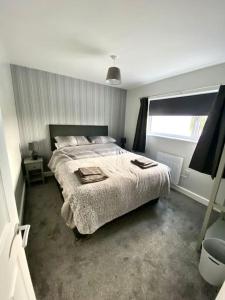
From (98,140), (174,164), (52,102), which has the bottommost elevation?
(174,164)

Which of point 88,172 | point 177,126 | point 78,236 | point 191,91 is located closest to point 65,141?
point 88,172

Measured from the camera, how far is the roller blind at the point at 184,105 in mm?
2238

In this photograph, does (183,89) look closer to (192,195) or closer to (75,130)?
(192,195)

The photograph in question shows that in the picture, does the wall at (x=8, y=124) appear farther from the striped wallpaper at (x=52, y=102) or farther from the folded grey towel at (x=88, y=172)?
the folded grey towel at (x=88, y=172)

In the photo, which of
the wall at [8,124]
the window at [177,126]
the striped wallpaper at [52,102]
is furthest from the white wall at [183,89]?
the wall at [8,124]

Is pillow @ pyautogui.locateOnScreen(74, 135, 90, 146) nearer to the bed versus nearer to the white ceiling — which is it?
the bed

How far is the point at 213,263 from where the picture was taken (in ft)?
3.69

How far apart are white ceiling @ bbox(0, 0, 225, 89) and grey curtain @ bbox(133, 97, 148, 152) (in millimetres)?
1012

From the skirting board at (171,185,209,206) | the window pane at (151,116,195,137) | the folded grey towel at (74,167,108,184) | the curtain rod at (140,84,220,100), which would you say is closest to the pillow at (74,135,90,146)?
the folded grey towel at (74,167,108,184)

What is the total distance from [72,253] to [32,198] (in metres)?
1.38

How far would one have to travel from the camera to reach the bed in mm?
1418

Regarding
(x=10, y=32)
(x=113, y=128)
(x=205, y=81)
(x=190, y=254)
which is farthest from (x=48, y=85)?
(x=190, y=254)

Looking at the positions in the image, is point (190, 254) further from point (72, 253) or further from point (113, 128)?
point (113, 128)

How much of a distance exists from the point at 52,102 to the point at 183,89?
2759 mm
